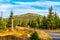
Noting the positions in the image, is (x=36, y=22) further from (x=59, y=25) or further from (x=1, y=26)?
(x=1, y=26)

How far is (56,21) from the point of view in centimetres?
11300

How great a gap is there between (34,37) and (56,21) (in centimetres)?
9475

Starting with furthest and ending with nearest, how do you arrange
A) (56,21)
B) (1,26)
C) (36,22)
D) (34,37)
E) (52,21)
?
(36,22) < (56,21) < (52,21) < (1,26) < (34,37)

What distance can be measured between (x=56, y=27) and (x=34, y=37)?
95.0 m

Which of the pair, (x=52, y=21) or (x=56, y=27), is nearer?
(x=52, y=21)

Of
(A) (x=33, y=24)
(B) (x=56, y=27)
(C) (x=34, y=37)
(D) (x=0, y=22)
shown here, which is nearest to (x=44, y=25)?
(B) (x=56, y=27)

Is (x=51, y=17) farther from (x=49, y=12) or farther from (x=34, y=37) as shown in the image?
(x=34, y=37)

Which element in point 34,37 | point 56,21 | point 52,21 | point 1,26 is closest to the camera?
point 34,37

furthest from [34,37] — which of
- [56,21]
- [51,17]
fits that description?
[56,21]

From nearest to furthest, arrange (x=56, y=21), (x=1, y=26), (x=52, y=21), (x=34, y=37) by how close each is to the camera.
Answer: (x=34, y=37) < (x=1, y=26) < (x=52, y=21) < (x=56, y=21)

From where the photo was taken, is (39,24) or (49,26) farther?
(39,24)

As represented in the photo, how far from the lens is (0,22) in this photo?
75.8m

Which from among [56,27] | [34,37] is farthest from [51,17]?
[34,37]

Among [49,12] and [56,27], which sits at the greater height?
[49,12]
